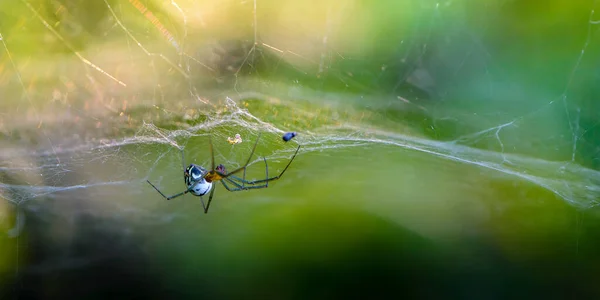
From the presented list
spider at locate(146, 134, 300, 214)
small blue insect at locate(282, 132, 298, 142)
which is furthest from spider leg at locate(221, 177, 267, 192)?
small blue insect at locate(282, 132, 298, 142)

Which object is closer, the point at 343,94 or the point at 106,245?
the point at 343,94

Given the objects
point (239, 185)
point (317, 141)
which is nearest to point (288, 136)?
point (317, 141)

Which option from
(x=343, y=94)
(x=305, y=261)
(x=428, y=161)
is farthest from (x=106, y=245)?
(x=428, y=161)

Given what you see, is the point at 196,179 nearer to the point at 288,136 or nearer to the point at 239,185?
the point at 239,185

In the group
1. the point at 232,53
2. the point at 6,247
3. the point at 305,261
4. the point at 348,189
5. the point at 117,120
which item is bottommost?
the point at 6,247

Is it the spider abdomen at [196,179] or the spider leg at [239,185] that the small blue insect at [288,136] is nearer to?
the spider leg at [239,185]

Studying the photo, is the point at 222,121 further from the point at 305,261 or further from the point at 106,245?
the point at 106,245
